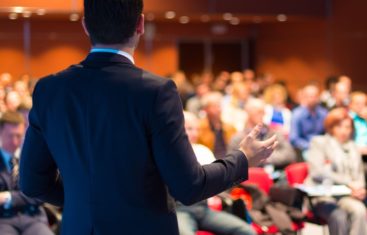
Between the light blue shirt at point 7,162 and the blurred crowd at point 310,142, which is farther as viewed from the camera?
the blurred crowd at point 310,142

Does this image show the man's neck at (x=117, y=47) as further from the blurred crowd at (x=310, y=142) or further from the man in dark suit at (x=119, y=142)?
the blurred crowd at (x=310, y=142)

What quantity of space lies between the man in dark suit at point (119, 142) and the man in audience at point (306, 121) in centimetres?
698

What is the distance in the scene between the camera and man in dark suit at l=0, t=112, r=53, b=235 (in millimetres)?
4402

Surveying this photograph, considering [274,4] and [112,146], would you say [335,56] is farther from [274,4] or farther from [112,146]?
[112,146]

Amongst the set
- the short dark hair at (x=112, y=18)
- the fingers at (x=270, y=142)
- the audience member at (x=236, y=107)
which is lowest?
the audience member at (x=236, y=107)

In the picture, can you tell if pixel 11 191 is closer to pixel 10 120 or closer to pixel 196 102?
pixel 10 120

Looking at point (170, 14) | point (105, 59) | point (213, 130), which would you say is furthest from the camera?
point (170, 14)

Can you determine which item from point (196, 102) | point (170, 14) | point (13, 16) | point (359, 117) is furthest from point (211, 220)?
point (13, 16)

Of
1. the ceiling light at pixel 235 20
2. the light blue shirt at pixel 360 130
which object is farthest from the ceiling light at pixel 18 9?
the light blue shirt at pixel 360 130

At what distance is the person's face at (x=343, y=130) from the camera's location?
6125mm

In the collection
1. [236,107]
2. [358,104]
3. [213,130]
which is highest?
[358,104]

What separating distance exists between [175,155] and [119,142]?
0.14 metres

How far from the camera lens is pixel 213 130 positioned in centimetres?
733

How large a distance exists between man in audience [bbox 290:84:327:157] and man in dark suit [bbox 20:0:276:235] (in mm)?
6977
